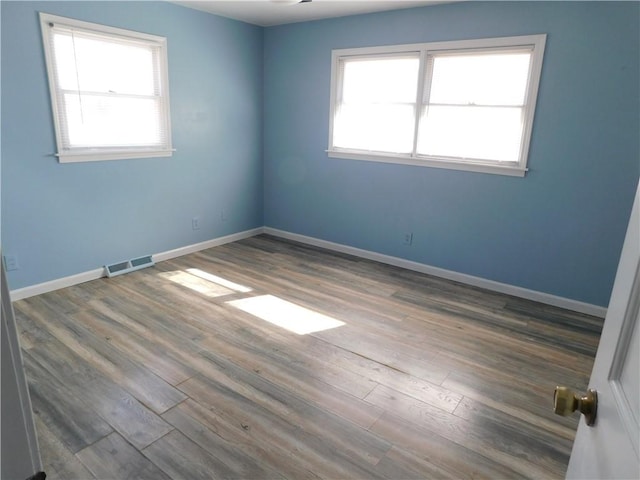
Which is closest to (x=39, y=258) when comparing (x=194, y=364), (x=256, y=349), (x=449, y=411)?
(x=194, y=364)

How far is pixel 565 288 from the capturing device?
3.51 meters

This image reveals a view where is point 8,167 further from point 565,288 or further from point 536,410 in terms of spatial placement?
point 565,288

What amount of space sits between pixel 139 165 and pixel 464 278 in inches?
135

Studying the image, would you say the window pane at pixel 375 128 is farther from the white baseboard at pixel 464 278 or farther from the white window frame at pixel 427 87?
the white baseboard at pixel 464 278

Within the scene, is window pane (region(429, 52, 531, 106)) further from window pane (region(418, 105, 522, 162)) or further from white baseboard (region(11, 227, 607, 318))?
white baseboard (region(11, 227, 607, 318))

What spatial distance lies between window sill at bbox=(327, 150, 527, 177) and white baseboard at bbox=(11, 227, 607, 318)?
1042 millimetres

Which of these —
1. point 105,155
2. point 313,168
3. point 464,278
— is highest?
point 105,155

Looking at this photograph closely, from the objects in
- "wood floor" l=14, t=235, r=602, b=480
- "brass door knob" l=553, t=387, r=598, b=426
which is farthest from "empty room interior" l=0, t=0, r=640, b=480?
"brass door knob" l=553, t=387, r=598, b=426

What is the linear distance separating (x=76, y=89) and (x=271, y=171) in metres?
2.40

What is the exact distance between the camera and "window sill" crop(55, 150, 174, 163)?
3.39 metres

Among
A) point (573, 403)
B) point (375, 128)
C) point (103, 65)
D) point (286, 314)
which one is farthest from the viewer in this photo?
point (375, 128)

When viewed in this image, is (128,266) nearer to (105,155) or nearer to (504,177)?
(105,155)

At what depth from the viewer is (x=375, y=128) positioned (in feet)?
14.4

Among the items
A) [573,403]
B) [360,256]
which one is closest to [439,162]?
[360,256]
